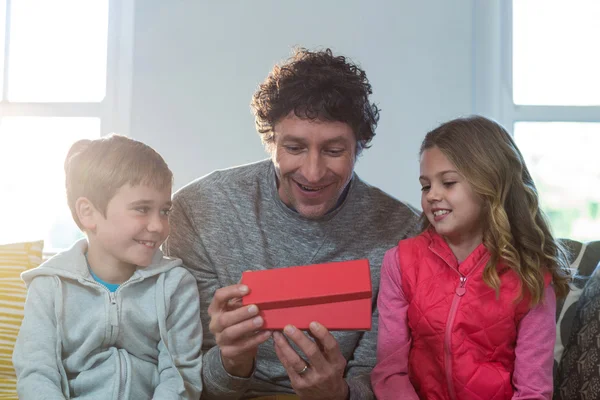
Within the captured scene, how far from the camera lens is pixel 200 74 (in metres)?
2.67

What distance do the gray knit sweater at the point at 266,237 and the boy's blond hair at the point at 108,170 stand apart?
0.70 ft

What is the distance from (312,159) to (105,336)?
63 centimetres

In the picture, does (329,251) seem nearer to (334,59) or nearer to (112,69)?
(334,59)

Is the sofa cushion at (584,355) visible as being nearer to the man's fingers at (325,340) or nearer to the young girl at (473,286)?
the young girl at (473,286)

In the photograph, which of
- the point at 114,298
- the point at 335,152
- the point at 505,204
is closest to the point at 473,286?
the point at 505,204

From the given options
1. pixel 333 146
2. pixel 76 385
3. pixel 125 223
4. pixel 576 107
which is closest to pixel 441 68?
pixel 576 107

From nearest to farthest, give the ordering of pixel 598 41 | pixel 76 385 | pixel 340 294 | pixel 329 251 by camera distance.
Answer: pixel 340 294 < pixel 76 385 < pixel 329 251 < pixel 598 41

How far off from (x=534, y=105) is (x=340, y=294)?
6.11ft

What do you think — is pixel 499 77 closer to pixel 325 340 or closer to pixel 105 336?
pixel 325 340


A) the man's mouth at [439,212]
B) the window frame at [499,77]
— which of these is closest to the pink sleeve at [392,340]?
the man's mouth at [439,212]

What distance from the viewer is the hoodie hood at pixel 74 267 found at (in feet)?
4.79

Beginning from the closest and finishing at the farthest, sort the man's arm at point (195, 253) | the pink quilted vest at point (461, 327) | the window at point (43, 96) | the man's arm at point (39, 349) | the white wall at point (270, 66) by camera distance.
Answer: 1. the man's arm at point (39, 349)
2. the pink quilted vest at point (461, 327)
3. the man's arm at point (195, 253)
4. the white wall at point (270, 66)
5. the window at point (43, 96)

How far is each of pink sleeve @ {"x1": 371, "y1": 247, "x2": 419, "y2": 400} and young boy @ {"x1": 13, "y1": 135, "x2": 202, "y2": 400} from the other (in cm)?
44

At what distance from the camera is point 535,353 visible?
56.4 inches
